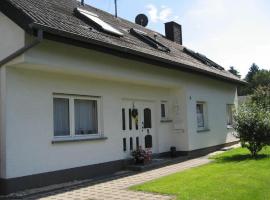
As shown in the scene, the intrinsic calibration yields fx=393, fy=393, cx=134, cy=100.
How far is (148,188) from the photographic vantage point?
8.76m

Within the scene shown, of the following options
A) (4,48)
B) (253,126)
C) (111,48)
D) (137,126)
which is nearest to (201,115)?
(253,126)

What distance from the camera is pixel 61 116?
35.1 feet

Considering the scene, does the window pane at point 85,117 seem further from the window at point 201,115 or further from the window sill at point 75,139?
the window at point 201,115

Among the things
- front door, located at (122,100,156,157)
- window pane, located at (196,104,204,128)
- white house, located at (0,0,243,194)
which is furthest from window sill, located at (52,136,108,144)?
window pane, located at (196,104,204,128)

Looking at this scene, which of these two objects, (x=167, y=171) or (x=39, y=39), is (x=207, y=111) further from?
(x=39, y=39)

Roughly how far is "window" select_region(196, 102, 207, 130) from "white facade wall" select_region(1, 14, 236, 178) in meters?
1.75

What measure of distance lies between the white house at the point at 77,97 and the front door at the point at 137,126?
0.03 m

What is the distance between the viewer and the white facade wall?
29.8 ft

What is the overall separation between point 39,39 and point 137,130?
6.31m

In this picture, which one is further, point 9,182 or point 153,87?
point 153,87

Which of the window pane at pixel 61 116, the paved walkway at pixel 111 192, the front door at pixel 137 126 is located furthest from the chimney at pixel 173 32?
the window pane at pixel 61 116

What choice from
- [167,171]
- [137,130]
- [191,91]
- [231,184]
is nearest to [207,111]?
[191,91]

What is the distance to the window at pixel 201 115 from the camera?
1750 cm

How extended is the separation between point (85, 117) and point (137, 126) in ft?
9.22
